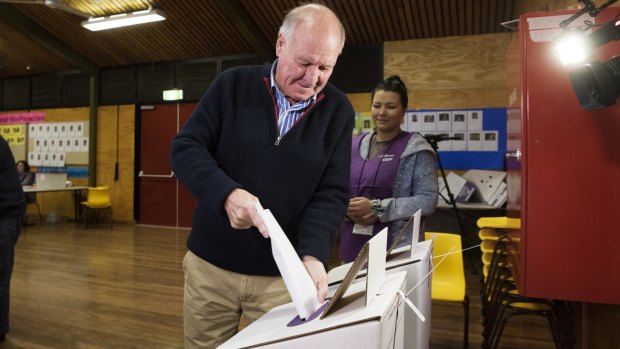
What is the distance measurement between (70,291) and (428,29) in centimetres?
514

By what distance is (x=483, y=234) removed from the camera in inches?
111

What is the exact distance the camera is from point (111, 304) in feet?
11.0

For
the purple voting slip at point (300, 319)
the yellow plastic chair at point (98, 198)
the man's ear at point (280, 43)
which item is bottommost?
the yellow plastic chair at point (98, 198)

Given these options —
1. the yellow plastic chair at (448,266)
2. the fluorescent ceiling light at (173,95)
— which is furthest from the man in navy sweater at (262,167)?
the fluorescent ceiling light at (173,95)

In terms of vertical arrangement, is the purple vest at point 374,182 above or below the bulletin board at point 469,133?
below

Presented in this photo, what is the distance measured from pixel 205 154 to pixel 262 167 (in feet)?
0.48

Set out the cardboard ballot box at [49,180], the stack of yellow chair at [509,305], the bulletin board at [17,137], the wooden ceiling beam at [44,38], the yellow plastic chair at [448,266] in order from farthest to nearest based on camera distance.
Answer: the bulletin board at [17,137] < the cardboard ballot box at [49,180] < the wooden ceiling beam at [44,38] < the yellow plastic chair at [448,266] < the stack of yellow chair at [509,305]

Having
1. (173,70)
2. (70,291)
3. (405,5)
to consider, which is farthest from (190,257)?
(173,70)

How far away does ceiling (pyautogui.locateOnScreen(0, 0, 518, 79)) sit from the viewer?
553 centimetres

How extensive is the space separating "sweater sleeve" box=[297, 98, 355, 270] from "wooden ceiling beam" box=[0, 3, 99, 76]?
714cm

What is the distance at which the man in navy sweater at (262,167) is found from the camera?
3.49ft

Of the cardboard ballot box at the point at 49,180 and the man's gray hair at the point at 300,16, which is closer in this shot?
the man's gray hair at the point at 300,16

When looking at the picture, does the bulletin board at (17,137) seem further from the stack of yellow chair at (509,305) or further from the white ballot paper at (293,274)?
the white ballot paper at (293,274)

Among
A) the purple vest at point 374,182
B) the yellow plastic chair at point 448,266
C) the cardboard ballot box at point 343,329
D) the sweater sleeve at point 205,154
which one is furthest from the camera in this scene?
the yellow plastic chair at point 448,266
